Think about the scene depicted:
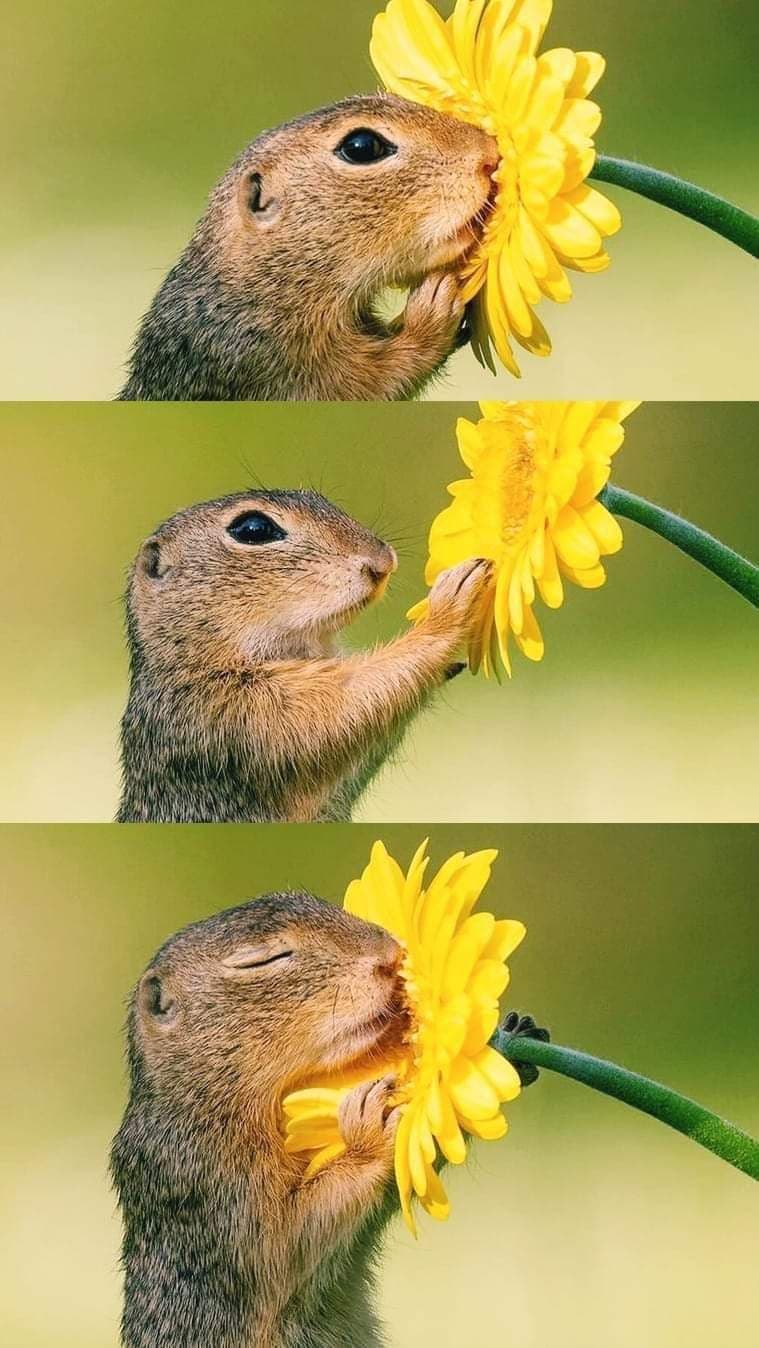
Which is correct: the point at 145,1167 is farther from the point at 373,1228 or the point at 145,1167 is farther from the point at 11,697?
the point at 11,697

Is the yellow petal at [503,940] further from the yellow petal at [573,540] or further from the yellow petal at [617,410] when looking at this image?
the yellow petal at [617,410]

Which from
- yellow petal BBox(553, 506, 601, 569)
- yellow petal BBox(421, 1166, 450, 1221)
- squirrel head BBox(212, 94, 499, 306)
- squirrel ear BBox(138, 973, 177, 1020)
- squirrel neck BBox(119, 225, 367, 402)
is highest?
squirrel head BBox(212, 94, 499, 306)

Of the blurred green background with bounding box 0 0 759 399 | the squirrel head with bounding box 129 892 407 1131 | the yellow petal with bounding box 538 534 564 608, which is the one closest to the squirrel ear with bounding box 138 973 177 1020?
the squirrel head with bounding box 129 892 407 1131

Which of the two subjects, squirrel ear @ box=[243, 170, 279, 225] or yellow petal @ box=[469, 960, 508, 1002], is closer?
yellow petal @ box=[469, 960, 508, 1002]

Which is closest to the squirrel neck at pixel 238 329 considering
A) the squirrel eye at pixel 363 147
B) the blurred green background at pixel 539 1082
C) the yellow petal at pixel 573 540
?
the squirrel eye at pixel 363 147

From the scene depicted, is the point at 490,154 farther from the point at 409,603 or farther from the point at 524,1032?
the point at 524,1032

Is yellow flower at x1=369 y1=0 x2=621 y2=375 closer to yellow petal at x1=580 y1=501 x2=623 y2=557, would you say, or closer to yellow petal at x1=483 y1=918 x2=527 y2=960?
yellow petal at x1=580 y1=501 x2=623 y2=557

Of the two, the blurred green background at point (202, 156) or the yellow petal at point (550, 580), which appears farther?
the blurred green background at point (202, 156)
